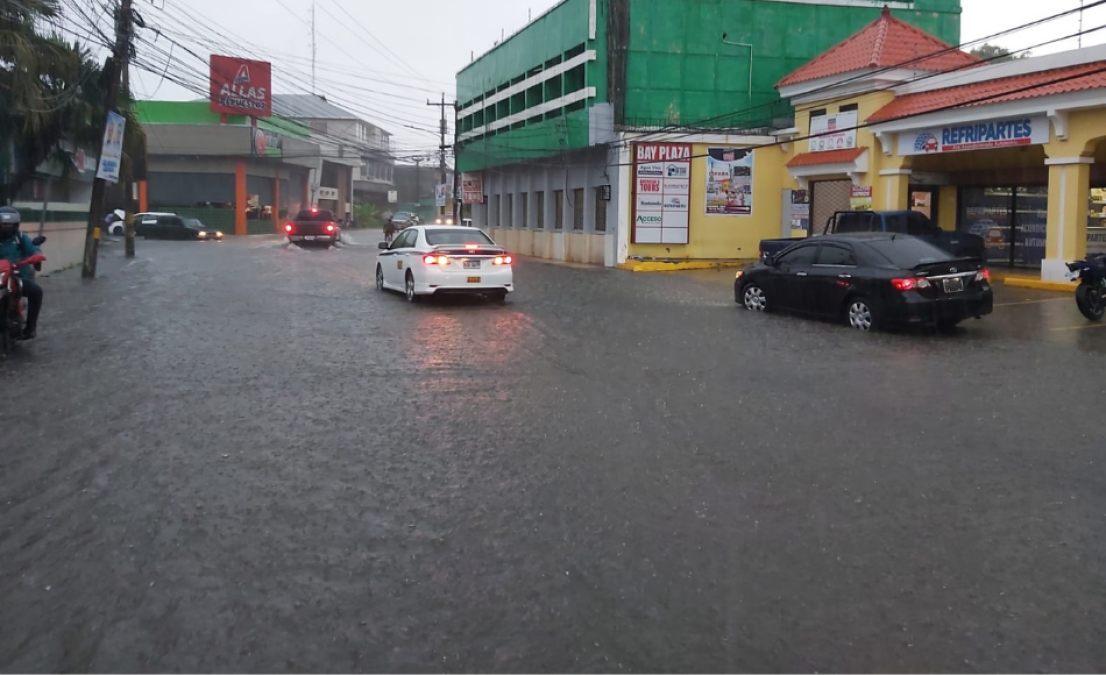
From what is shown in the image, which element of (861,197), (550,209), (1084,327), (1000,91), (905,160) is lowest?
(1084,327)

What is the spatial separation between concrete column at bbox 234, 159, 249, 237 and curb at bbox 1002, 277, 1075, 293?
171ft

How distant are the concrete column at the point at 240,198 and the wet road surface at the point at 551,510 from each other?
55838 mm

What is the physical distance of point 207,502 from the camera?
6.67m

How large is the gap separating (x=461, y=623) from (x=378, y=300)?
16.7 m

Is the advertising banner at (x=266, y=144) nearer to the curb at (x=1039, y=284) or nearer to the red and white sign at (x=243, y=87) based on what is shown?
the red and white sign at (x=243, y=87)

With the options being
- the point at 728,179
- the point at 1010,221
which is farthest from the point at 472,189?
the point at 1010,221

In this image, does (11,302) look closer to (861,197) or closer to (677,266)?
(861,197)

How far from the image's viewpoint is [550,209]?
4469 cm

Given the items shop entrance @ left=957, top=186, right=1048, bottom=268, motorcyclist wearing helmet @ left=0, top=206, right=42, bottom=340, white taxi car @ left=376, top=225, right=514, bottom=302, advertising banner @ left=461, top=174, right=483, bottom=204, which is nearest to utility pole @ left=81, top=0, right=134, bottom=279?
white taxi car @ left=376, top=225, right=514, bottom=302

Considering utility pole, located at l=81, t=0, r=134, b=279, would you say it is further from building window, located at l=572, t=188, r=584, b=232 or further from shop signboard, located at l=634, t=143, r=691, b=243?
building window, located at l=572, t=188, r=584, b=232

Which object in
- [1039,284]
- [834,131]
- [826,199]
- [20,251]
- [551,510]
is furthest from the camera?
[826,199]

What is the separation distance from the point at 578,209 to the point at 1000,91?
61.4ft

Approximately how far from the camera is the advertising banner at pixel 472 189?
55.3 metres

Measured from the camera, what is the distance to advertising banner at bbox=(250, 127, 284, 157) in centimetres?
6594
